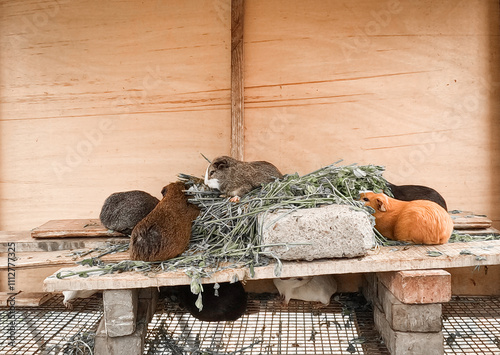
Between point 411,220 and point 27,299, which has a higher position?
point 411,220

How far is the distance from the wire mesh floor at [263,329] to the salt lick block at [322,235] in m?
0.70

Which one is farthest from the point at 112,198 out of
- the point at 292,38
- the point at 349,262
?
the point at 292,38

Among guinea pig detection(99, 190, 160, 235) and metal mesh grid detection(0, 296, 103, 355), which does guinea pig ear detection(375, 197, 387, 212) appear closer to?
guinea pig detection(99, 190, 160, 235)

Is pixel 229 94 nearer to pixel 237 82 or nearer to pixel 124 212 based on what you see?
pixel 237 82

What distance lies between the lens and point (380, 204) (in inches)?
106

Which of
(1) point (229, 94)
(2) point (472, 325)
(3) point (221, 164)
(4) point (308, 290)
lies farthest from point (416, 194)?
(1) point (229, 94)

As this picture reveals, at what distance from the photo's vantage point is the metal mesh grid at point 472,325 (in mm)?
2496

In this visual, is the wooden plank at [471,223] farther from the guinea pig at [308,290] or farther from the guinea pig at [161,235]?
the guinea pig at [161,235]

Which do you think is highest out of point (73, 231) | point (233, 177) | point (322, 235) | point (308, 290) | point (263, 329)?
point (233, 177)

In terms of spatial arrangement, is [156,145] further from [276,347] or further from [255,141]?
[276,347]

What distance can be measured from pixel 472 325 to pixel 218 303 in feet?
5.98

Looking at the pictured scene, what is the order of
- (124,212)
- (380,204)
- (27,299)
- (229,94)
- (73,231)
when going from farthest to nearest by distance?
(229,94) → (27,299) → (73,231) → (124,212) → (380,204)

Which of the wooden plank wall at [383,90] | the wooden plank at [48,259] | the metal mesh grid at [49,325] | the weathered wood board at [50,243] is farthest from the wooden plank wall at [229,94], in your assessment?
the metal mesh grid at [49,325]

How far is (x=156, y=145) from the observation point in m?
3.76
